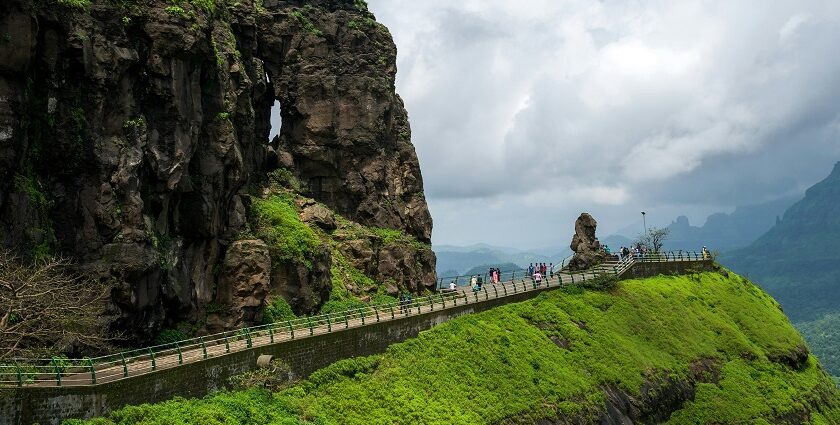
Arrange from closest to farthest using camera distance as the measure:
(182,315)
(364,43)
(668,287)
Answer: (182,315) → (668,287) → (364,43)

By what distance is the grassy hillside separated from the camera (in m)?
35.3

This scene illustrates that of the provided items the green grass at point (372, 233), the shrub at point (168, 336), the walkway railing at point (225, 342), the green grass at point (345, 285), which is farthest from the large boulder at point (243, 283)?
the green grass at point (372, 233)

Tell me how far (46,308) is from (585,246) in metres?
55.6

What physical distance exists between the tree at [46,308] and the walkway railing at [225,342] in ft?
2.77

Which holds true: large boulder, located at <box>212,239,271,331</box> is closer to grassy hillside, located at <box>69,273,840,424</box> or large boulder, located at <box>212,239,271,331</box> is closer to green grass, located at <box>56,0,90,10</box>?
grassy hillside, located at <box>69,273,840,424</box>

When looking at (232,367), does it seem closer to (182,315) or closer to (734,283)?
(182,315)

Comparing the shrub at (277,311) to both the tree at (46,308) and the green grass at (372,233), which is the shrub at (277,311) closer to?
the tree at (46,308)

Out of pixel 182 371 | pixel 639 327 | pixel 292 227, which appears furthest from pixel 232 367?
pixel 639 327

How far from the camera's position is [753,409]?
5112 centimetres

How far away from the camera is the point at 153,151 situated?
41.2 m

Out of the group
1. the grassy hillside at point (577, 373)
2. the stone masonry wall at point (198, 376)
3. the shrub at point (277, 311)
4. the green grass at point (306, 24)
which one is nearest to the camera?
the stone masonry wall at point (198, 376)

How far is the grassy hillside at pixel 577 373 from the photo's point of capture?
35312 millimetres

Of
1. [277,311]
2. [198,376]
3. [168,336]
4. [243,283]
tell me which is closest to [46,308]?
[198,376]

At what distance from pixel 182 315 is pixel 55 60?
17305mm
